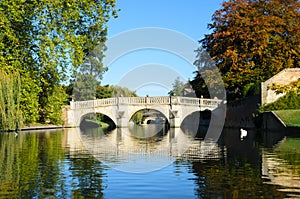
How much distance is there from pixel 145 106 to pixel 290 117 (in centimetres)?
1787

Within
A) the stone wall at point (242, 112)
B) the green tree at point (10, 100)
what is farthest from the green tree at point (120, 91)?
the green tree at point (10, 100)

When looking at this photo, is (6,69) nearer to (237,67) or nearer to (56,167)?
(56,167)

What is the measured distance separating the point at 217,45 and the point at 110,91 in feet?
87.9

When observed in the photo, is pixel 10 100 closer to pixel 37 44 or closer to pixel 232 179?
pixel 37 44

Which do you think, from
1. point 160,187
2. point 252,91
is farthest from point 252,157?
point 252,91

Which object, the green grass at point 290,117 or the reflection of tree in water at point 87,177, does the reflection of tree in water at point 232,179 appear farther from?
the green grass at point 290,117

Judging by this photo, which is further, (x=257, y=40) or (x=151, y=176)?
(x=257, y=40)

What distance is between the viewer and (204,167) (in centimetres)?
1044

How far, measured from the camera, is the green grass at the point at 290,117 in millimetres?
24177

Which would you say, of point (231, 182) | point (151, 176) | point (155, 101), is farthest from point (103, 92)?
point (231, 182)

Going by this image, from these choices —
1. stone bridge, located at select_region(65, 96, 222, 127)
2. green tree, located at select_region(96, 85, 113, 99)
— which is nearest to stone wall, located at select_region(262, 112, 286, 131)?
stone bridge, located at select_region(65, 96, 222, 127)

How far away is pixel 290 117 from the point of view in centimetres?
2514

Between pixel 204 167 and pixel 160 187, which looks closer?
pixel 160 187

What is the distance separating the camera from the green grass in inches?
952
